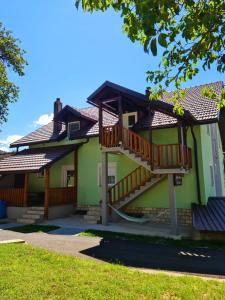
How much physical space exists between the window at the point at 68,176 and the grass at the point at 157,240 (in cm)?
665

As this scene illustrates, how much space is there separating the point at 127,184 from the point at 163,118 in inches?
161

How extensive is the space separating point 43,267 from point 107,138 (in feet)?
25.9

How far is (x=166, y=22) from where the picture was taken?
3729 mm

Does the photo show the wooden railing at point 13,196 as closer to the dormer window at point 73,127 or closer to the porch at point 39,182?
the porch at point 39,182

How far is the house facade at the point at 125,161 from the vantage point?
1235 cm

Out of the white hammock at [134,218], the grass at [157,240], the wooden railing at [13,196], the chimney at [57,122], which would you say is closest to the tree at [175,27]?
the grass at [157,240]

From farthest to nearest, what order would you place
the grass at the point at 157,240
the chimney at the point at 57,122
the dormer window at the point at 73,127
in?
the chimney at the point at 57,122
the dormer window at the point at 73,127
the grass at the point at 157,240

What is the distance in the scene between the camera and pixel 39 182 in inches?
736

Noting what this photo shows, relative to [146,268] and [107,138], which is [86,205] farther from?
[146,268]

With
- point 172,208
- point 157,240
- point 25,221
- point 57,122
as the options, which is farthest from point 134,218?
point 57,122

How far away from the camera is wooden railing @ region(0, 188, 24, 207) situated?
15408 millimetres

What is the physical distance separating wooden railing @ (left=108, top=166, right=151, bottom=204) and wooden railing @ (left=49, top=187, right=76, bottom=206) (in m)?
3.32

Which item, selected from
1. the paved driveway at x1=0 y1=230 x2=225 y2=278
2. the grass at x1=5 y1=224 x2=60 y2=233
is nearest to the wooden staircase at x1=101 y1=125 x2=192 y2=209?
the grass at x1=5 y1=224 x2=60 y2=233

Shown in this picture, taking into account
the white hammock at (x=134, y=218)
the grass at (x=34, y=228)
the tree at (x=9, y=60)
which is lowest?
the grass at (x=34, y=228)
